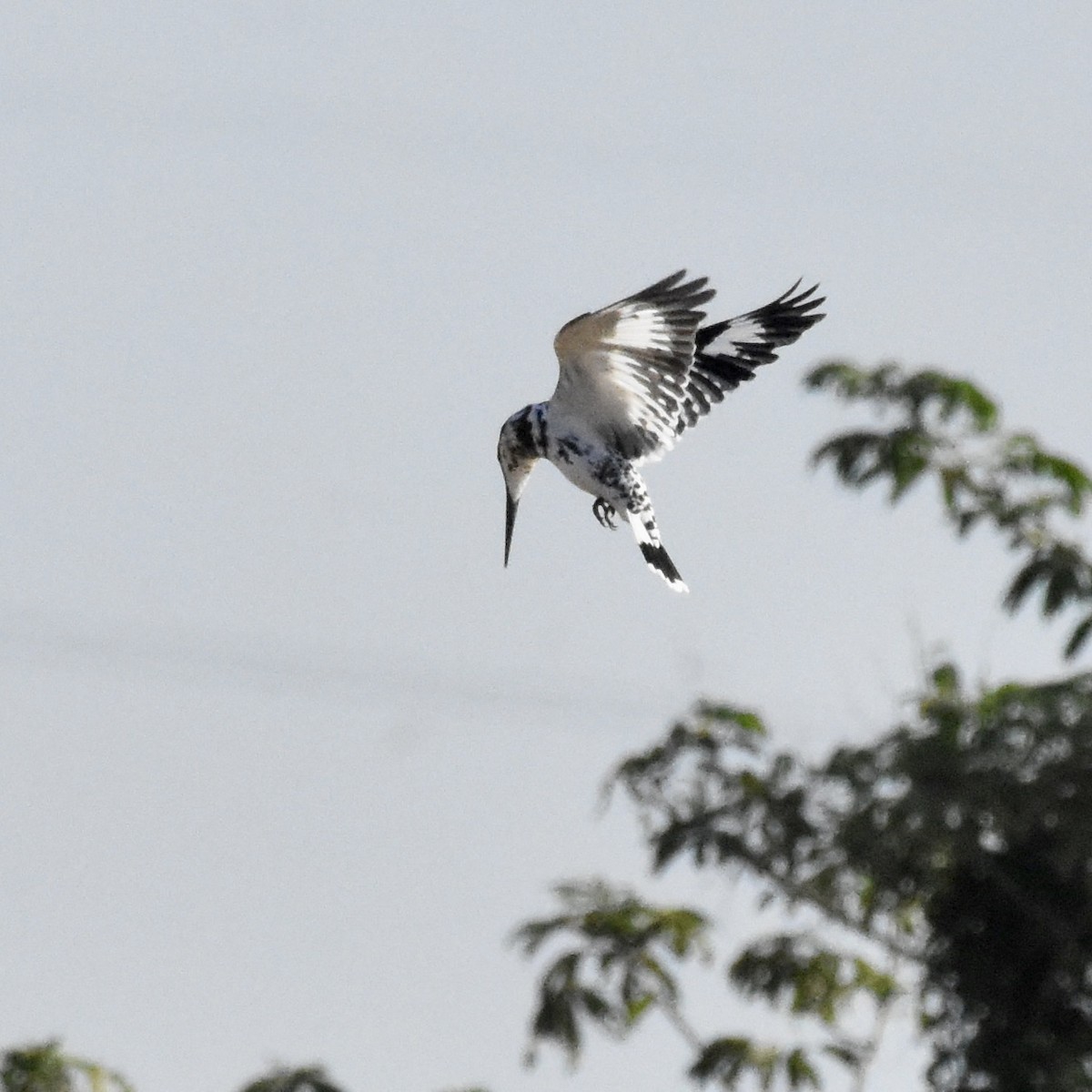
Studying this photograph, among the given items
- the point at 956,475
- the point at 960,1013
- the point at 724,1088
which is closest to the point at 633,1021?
the point at 724,1088

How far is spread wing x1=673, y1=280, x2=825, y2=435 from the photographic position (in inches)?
497

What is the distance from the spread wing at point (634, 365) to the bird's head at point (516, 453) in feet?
0.34

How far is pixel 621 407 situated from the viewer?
11.8m

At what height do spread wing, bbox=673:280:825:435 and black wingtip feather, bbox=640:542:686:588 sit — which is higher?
spread wing, bbox=673:280:825:435

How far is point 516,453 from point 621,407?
39 centimetres

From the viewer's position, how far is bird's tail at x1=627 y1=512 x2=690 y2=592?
11633 mm

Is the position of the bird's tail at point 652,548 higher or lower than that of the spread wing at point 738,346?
lower

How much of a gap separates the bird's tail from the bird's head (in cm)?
40

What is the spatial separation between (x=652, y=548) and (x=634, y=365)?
0.60m

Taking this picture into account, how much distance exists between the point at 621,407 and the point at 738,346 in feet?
4.57

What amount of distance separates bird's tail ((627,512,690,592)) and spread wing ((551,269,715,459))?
25 centimetres

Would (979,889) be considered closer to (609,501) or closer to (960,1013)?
(960,1013)

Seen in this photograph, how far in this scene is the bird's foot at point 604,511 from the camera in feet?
38.2

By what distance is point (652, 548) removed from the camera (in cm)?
1181
